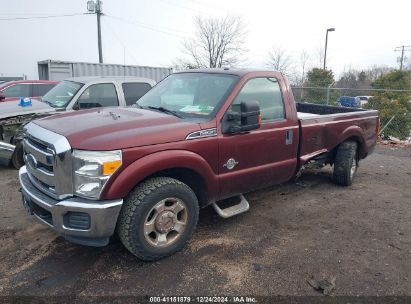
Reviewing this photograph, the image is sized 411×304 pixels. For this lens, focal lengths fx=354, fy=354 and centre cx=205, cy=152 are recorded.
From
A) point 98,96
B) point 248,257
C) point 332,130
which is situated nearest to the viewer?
point 248,257

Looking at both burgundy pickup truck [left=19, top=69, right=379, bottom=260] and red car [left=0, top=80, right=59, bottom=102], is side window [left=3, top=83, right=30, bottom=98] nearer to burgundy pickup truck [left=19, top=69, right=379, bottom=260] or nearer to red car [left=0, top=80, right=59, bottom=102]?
red car [left=0, top=80, right=59, bottom=102]

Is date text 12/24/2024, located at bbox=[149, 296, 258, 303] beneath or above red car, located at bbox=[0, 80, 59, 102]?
beneath

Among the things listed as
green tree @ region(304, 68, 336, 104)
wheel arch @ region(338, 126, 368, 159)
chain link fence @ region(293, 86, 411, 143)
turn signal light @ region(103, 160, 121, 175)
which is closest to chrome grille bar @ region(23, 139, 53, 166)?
turn signal light @ region(103, 160, 121, 175)

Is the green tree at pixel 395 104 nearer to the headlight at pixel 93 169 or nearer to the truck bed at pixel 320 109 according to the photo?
the truck bed at pixel 320 109

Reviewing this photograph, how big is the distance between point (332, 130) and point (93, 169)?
372 centimetres

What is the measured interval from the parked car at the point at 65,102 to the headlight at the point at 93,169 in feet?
13.1

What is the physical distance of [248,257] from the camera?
3.62 meters

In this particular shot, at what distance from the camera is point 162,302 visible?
2.88 meters

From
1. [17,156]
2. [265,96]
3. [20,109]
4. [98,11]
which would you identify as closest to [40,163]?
[265,96]

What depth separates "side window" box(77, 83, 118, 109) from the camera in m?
7.10

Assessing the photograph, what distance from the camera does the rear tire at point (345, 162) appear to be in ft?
18.8

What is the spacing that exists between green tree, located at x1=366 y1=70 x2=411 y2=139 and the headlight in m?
12.1

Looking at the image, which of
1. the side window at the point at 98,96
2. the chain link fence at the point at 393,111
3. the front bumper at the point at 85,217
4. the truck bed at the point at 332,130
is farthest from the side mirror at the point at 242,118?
the chain link fence at the point at 393,111

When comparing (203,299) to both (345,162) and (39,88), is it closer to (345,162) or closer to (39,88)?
(345,162)
